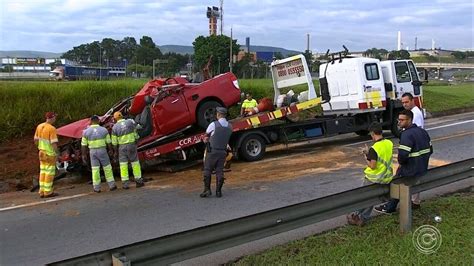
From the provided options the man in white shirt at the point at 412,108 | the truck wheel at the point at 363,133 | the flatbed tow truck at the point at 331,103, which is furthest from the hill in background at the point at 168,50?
the man in white shirt at the point at 412,108

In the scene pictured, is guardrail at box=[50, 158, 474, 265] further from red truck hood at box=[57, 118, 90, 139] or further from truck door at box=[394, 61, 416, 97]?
truck door at box=[394, 61, 416, 97]

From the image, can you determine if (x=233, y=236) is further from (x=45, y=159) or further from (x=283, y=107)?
(x=283, y=107)

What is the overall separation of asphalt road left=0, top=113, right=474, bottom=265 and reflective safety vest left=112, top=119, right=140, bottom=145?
116 centimetres

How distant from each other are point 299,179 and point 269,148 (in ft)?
15.6

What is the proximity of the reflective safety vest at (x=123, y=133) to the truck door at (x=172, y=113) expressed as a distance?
95 cm

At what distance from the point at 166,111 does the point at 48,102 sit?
22.3ft

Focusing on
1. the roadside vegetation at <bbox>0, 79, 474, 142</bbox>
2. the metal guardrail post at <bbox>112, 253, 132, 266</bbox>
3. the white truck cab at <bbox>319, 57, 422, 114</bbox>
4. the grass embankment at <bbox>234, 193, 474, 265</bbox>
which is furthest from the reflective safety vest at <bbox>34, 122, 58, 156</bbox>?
the white truck cab at <bbox>319, 57, 422, 114</bbox>

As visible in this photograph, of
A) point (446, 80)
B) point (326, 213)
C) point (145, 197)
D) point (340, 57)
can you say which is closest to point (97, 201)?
point (145, 197)

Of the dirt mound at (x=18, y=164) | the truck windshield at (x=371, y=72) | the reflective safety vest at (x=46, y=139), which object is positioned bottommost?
the dirt mound at (x=18, y=164)

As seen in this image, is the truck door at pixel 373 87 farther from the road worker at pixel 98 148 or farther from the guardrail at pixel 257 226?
the guardrail at pixel 257 226

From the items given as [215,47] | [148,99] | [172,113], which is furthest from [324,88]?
[215,47]

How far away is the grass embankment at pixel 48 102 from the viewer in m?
15.0

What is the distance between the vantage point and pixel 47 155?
9.63 meters

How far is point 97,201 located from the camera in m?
8.71
